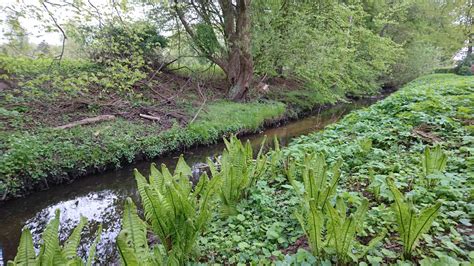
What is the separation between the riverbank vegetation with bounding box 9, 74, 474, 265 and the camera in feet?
6.02

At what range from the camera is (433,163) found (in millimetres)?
2627

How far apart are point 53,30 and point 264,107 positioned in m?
8.08

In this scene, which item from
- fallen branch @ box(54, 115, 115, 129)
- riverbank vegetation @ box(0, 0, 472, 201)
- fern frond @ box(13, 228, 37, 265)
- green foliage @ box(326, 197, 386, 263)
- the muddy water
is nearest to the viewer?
fern frond @ box(13, 228, 37, 265)

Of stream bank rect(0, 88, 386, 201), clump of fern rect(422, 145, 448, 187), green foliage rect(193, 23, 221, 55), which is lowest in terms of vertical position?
stream bank rect(0, 88, 386, 201)

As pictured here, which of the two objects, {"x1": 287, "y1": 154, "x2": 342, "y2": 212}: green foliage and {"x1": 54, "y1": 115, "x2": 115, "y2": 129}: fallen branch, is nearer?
{"x1": 287, "y1": 154, "x2": 342, "y2": 212}: green foliage

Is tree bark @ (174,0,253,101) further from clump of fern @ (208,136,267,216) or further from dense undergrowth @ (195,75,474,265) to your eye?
clump of fern @ (208,136,267,216)

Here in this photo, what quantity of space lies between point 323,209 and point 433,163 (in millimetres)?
1199

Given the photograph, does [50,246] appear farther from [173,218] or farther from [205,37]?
[205,37]

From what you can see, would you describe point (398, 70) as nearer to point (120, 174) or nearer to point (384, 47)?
point (384, 47)

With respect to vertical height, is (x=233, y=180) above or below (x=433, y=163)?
below

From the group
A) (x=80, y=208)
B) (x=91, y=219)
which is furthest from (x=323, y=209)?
(x=80, y=208)

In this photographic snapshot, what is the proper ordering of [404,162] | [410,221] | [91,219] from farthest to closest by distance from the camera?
[91,219], [404,162], [410,221]

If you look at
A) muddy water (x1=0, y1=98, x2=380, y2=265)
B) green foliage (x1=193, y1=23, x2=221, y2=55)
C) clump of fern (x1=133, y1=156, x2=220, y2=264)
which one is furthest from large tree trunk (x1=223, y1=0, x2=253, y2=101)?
clump of fern (x1=133, y1=156, x2=220, y2=264)

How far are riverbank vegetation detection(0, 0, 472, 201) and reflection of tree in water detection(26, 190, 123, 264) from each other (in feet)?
3.00
